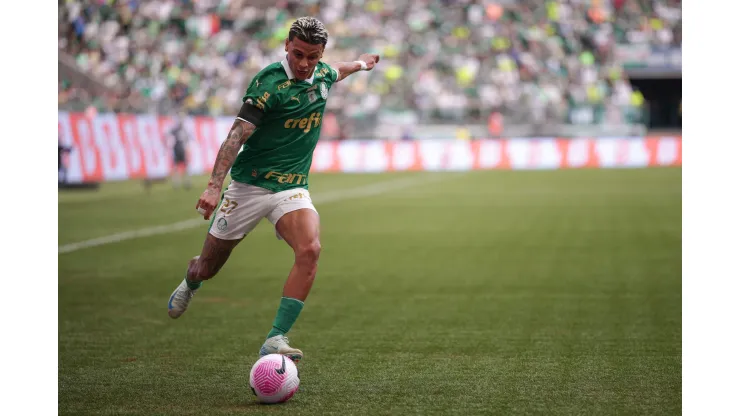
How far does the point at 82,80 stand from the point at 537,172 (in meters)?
14.1

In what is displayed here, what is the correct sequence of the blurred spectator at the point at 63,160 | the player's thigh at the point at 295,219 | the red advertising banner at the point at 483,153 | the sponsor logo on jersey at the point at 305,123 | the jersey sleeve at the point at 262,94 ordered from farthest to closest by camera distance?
the red advertising banner at the point at 483,153
the blurred spectator at the point at 63,160
the sponsor logo on jersey at the point at 305,123
the player's thigh at the point at 295,219
the jersey sleeve at the point at 262,94

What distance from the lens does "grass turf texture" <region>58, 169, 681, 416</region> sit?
5.86 metres

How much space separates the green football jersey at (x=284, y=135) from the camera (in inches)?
247

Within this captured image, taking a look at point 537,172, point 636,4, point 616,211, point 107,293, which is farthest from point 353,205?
point 636,4

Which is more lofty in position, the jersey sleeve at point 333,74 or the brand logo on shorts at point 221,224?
the jersey sleeve at point 333,74

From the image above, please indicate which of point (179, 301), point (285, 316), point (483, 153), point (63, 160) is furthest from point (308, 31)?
point (483, 153)

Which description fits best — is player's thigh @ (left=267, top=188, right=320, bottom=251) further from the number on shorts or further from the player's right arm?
the player's right arm

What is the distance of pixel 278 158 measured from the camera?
643 centimetres

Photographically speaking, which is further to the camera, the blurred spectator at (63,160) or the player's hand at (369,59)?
the blurred spectator at (63,160)

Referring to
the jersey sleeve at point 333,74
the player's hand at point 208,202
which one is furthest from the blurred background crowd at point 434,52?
the player's hand at point 208,202

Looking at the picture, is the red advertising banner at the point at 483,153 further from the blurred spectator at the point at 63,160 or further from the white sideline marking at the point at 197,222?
the blurred spectator at the point at 63,160

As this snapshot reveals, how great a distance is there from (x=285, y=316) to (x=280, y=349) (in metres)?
0.19

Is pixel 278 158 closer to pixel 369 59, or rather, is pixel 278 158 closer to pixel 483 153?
pixel 369 59
